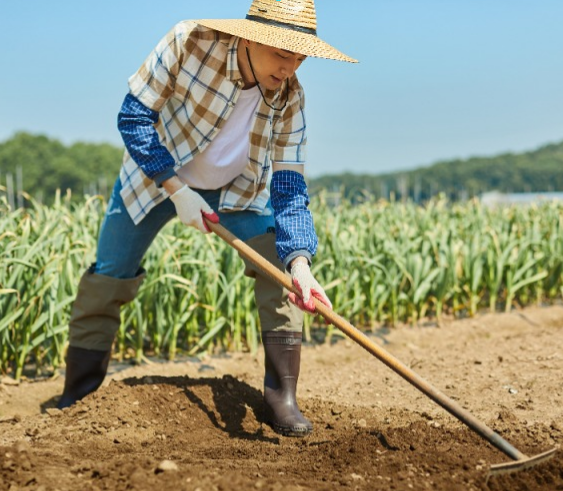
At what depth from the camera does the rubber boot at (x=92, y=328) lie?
9.77 feet

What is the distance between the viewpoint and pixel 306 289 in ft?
7.51

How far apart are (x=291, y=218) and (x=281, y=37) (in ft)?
1.97

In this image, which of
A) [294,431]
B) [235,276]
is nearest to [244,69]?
[294,431]

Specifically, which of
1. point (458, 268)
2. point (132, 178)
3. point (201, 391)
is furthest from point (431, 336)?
point (132, 178)

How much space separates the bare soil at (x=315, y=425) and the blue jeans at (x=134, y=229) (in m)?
0.46

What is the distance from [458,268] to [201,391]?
2609mm

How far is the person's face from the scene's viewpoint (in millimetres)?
2291

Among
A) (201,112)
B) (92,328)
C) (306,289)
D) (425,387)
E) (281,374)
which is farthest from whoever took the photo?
(92,328)

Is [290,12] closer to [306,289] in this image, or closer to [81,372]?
[306,289]

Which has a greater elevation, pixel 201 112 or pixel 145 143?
pixel 201 112

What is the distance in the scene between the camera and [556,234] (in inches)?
229

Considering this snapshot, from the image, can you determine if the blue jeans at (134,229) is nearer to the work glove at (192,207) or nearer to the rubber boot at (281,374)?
the work glove at (192,207)

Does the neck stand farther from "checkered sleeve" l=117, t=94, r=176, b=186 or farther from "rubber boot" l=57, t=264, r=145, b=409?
"rubber boot" l=57, t=264, r=145, b=409

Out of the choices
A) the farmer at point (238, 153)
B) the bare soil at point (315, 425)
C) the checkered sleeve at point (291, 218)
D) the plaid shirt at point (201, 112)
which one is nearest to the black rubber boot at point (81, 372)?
the bare soil at point (315, 425)
